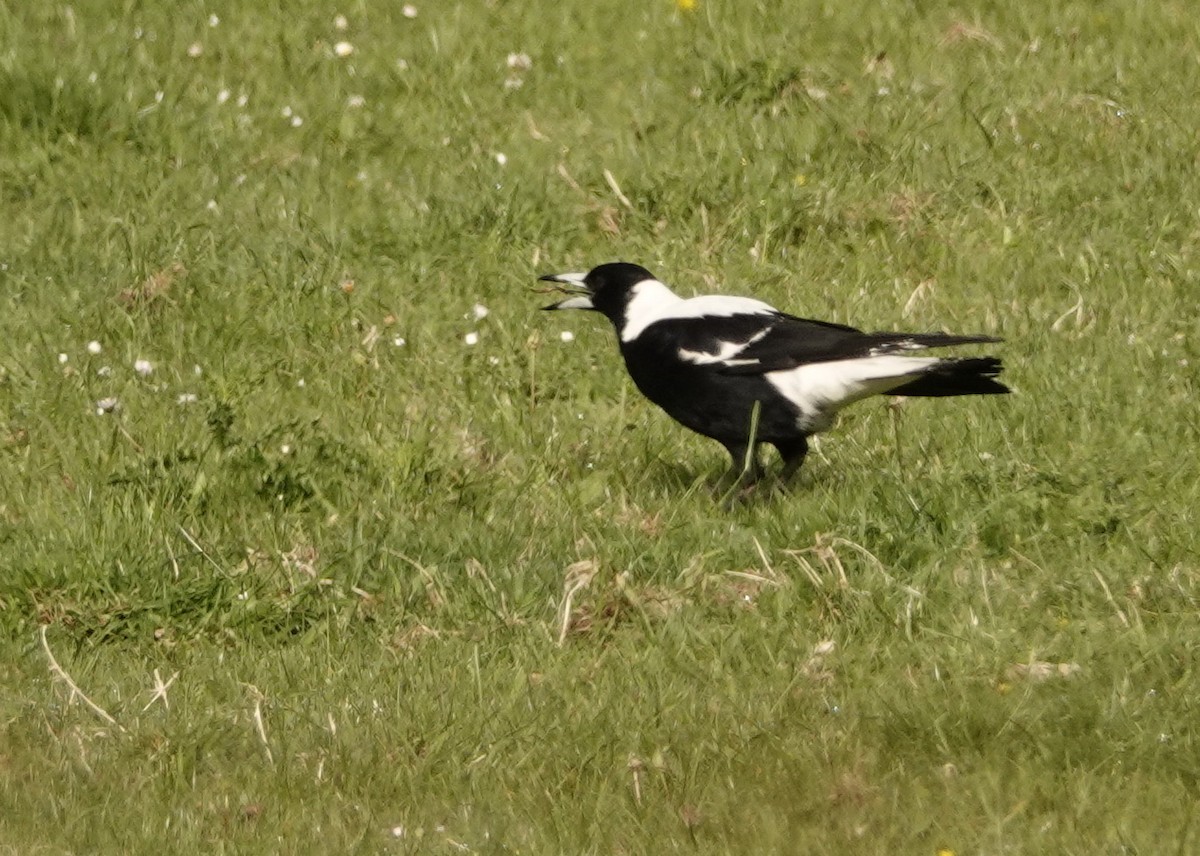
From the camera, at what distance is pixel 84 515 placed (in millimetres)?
5430

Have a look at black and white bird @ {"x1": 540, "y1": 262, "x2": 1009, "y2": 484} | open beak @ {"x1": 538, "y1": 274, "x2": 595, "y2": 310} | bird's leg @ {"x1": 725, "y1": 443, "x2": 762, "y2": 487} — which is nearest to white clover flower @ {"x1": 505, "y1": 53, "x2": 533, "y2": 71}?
open beak @ {"x1": 538, "y1": 274, "x2": 595, "y2": 310}

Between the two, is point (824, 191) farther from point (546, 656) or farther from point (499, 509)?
point (546, 656)

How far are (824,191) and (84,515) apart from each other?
3397 millimetres

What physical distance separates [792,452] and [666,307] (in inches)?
27.2

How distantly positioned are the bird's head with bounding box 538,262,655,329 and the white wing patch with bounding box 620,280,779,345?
2 cm

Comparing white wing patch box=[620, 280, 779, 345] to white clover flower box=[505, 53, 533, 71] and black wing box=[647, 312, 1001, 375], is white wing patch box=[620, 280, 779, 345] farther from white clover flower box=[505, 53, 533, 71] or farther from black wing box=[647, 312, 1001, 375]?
white clover flower box=[505, 53, 533, 71]

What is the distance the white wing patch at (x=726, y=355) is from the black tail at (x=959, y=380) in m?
0.43

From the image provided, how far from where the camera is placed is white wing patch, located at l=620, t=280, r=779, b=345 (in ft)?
20.6

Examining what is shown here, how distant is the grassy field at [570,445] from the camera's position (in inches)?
163

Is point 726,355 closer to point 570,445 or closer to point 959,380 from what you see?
point 570,445

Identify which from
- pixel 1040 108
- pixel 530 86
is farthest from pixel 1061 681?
pixel 530 86

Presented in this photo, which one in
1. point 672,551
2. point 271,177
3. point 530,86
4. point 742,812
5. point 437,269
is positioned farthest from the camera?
point 530,86

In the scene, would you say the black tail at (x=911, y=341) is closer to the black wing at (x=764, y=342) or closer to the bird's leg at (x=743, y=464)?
the black wing at (x=764, y=342)

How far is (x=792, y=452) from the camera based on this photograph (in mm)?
6125
